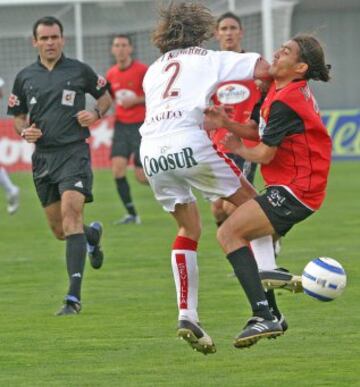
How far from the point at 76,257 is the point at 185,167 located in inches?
96.0

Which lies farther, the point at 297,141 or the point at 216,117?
Answer: the point at 297,141

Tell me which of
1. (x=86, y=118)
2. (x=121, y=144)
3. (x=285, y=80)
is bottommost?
(x=121, y=144)

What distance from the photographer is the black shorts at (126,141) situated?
18094mm

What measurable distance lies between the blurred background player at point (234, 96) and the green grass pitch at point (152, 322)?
69cm

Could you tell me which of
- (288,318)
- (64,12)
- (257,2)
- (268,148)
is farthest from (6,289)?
(64,12)

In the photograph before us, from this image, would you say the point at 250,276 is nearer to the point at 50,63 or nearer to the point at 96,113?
the point at 96,113

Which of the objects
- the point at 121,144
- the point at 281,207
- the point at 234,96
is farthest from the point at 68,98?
the point at 121,144

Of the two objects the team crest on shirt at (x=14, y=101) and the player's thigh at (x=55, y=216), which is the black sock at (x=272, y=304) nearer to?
the player's thigh at (x=55, y=216)

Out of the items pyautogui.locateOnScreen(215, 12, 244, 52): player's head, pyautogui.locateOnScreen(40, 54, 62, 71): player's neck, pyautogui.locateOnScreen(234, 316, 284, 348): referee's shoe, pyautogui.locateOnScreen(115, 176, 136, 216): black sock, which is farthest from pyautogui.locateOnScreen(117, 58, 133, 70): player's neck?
pyautogui.locateOnScreen(234, 316, 284, 348): referee's shoe

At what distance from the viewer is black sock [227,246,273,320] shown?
8047 mm

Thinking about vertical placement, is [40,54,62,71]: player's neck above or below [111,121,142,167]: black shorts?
above

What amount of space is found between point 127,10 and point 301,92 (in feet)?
78.0

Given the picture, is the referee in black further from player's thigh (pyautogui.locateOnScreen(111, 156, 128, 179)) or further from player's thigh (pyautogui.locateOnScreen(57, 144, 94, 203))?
player's thigh (pyautogui.locateOnScreen(111, 156, 128, 179))

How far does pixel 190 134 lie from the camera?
8.09m
